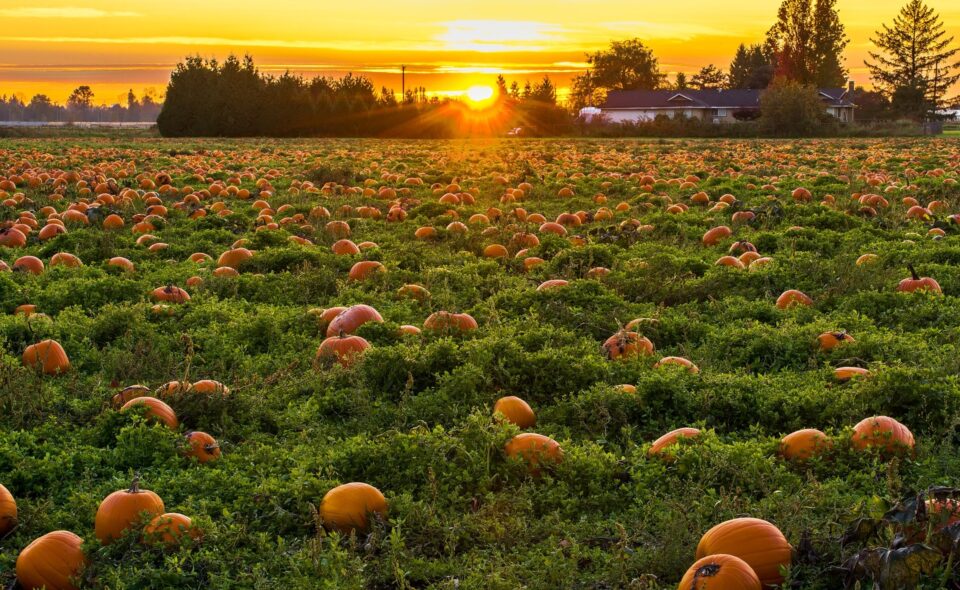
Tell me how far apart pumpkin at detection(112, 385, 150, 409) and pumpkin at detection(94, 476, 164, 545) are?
122cm

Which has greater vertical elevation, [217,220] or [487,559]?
[217,220]

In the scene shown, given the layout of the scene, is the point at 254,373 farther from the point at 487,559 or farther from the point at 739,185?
the point at 739,185

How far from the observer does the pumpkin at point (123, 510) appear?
3658mm

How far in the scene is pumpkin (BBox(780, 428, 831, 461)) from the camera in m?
4.25

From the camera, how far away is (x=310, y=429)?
15.7 ft

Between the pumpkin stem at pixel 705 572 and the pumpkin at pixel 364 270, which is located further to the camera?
the pumpkin at pixel 364 270

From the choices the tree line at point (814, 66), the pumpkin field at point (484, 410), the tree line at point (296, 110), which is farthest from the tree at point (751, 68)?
the pumpkin field at point (484, 410)

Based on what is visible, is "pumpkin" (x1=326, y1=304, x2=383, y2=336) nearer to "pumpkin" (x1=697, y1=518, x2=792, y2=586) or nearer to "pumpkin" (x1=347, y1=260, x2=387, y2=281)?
"pumpkin" (x1=347, y1=260, x2=387, y2=281)

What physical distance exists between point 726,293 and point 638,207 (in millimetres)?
5504

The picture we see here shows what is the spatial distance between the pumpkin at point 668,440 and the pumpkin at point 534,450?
1.40ft

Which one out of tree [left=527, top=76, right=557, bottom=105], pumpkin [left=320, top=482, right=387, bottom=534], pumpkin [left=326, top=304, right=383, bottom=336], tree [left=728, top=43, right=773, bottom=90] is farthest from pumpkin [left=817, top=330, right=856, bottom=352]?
tree [left=728, top=43, right=773, bottom=90]

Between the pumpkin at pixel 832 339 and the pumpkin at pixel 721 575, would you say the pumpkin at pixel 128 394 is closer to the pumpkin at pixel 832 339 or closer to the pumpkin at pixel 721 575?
Answer: the pumpkin at pixel 721 575

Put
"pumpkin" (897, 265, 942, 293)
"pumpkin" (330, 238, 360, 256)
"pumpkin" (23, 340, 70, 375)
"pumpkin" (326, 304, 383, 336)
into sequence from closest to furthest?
1. "pumpkin" (23, 340, 70, 375)
2. "pumpkin" (326, 304, 383, 336)
3. "pumpkin" (897, 265, 942, 293)
4. "pumpkin" (330, 238, 360, 256)

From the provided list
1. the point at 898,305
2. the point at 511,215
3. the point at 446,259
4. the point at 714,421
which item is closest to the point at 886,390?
the point at 714,421
